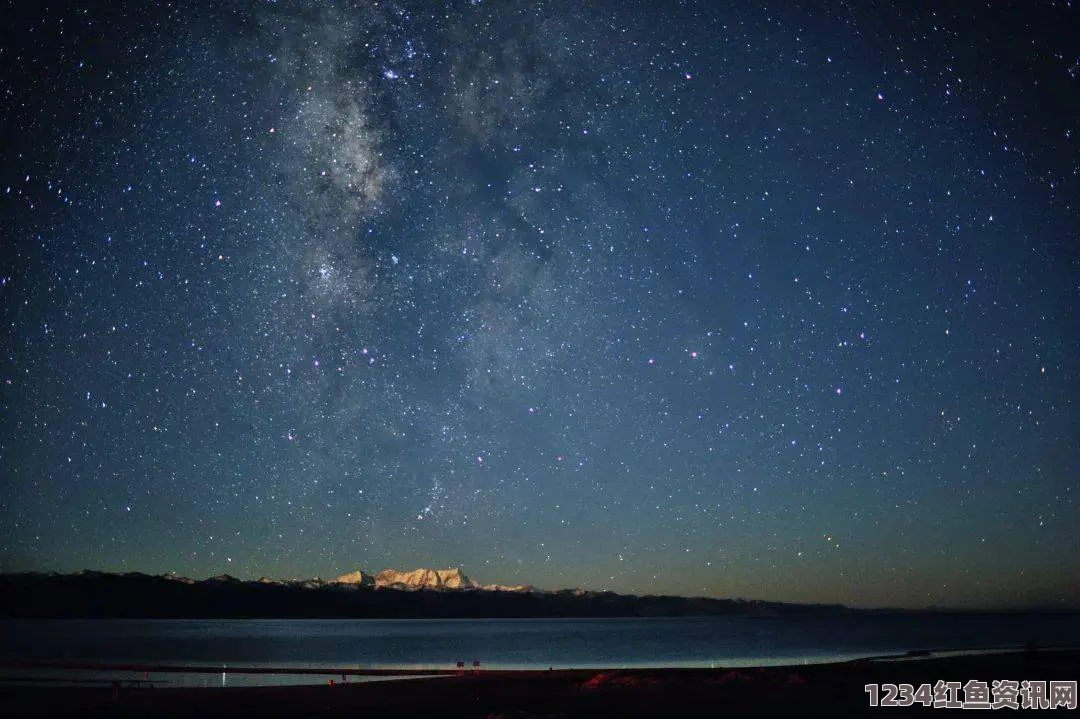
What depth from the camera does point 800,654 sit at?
65.8 m

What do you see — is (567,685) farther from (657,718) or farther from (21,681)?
(21,681)

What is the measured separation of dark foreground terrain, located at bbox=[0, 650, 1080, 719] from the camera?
20.5 m

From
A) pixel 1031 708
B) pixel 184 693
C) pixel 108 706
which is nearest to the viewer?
pixel 1031 708

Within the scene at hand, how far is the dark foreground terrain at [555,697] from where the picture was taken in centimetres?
2048

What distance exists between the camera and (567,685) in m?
27.7

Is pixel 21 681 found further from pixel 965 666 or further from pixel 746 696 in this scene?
pixel 965 666

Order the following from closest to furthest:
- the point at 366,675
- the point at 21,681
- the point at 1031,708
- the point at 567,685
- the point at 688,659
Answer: the point at 1031,708
the point at 567,685
the point at 21,681
the point at 366,675
the point at 688,659

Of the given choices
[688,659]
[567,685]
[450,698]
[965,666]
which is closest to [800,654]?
[688,659]

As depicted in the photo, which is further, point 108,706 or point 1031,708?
point 108,706

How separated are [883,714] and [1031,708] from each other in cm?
342

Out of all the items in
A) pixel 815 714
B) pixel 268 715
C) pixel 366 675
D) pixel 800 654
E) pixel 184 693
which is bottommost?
pixel 800 654

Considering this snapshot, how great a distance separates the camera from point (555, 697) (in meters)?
23.6

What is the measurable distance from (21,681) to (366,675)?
670 inches

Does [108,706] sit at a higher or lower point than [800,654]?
higher
